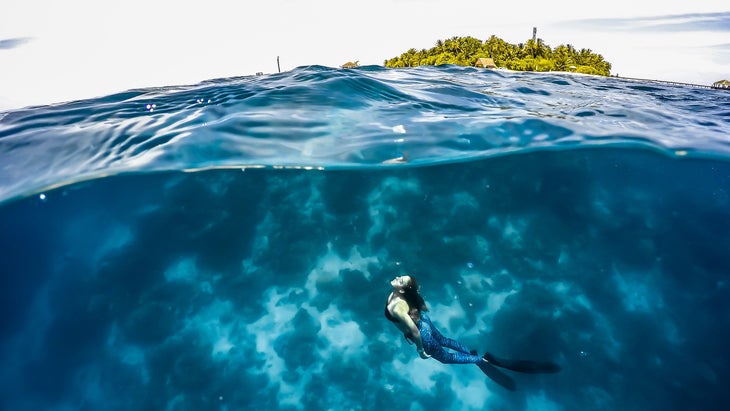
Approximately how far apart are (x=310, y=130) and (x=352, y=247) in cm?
342

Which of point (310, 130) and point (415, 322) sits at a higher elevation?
point (310, 130)

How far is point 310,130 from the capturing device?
860 centimetres

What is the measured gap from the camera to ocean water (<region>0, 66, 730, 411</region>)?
730 centimetres

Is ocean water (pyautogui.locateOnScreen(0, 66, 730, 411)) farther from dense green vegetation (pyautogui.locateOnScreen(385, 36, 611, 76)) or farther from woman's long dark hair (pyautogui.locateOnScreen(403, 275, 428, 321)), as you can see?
dense green vegetation (pyautogui.locateOnScreen(385, 36, 611, 76))

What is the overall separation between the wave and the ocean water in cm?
6

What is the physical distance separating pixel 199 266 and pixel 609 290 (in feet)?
34.8

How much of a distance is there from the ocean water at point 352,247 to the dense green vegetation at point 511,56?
109 feet

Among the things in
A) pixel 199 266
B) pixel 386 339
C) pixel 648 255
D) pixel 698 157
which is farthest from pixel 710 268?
pixel 199 266

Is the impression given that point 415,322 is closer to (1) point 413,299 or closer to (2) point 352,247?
(1) point 413,299

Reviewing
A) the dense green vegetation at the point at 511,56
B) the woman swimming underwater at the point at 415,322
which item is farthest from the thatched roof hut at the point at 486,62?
the woman swimming underwater at the point at 415,322

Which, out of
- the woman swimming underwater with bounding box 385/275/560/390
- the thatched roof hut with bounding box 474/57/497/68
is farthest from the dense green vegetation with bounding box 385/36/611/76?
the woman swimming underwater with bounding box 385/275/560/390

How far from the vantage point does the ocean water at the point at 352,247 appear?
7.30 m

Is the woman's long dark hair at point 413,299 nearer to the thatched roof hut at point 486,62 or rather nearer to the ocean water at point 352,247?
the ocean water at point 352,247

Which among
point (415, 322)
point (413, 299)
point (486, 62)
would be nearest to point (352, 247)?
point (413, 299)
